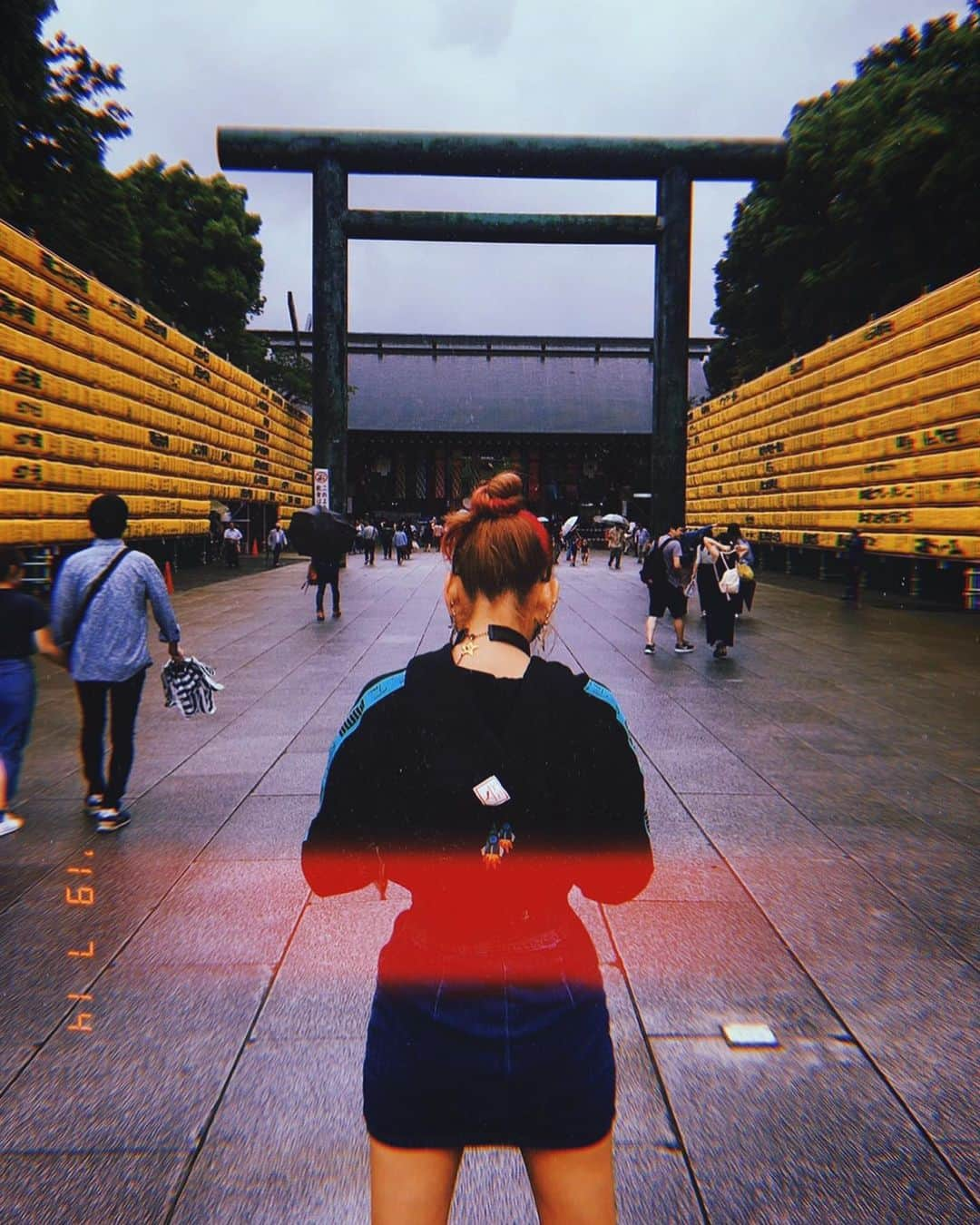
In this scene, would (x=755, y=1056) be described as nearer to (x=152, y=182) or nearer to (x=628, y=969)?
(x=628, y=969)

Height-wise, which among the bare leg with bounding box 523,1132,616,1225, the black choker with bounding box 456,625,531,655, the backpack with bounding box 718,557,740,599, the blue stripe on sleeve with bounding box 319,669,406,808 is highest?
the black choker with bounding box 456,625,531,655

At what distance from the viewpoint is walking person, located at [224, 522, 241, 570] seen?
85.0 feet

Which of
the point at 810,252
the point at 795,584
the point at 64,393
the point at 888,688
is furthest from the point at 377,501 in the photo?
the point at 888,688

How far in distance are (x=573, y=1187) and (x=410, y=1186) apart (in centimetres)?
26

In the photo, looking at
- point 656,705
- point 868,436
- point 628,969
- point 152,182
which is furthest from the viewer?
point 152,182

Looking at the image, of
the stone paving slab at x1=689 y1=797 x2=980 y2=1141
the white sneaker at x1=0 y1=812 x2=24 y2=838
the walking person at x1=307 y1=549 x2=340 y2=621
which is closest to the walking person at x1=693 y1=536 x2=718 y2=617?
the walking person at x1=307 y1=549 x2=340 y2=621

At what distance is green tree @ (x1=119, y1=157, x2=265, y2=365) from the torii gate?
11.4 metres

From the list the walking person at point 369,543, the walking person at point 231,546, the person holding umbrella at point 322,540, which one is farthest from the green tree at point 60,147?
the walking person at point 369,543

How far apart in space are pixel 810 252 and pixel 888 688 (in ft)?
75.3

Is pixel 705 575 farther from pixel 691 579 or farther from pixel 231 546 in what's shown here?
pixel 231 546

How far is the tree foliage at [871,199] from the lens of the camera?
19.5 metres

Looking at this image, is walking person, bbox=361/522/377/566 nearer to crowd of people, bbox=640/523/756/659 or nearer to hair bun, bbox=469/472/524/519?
crowd of people, bbox=640/523/756/659

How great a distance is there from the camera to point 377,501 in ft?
155

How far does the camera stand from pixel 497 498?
1.67 meters
